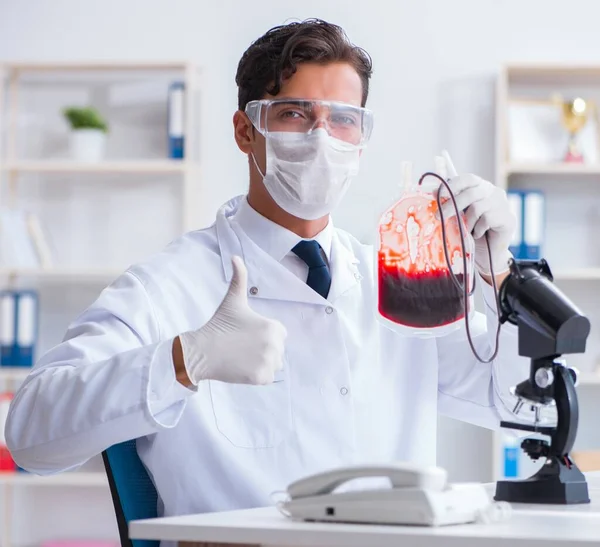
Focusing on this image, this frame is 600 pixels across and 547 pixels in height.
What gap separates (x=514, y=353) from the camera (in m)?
1.65

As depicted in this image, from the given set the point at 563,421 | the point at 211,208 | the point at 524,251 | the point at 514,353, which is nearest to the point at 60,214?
the point at 211,208

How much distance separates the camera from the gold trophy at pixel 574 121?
11.7 ft

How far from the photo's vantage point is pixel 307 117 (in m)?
1.66

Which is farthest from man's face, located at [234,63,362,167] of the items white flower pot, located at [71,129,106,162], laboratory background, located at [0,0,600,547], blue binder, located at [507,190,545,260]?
white flower pot, located at [71,129,106,162]

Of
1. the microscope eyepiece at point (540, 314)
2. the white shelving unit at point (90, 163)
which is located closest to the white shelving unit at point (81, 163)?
the white shelving unit at point (90, 163)

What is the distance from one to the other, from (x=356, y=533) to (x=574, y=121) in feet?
9.95

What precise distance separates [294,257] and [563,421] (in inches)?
26.5

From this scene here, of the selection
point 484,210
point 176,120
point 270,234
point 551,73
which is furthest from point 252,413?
point 551,73

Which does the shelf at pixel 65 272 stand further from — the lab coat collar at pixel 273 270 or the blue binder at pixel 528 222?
the lab coat collar at pixel 273 270

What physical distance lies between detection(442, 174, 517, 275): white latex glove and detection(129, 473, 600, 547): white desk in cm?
60

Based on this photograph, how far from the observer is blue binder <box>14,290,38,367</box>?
366 centimetres

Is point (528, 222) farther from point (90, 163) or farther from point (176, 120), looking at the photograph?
point (90, 163)

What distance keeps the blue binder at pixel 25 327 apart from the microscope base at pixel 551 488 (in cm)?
283

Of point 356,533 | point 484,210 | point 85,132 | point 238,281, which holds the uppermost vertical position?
point 85,132
